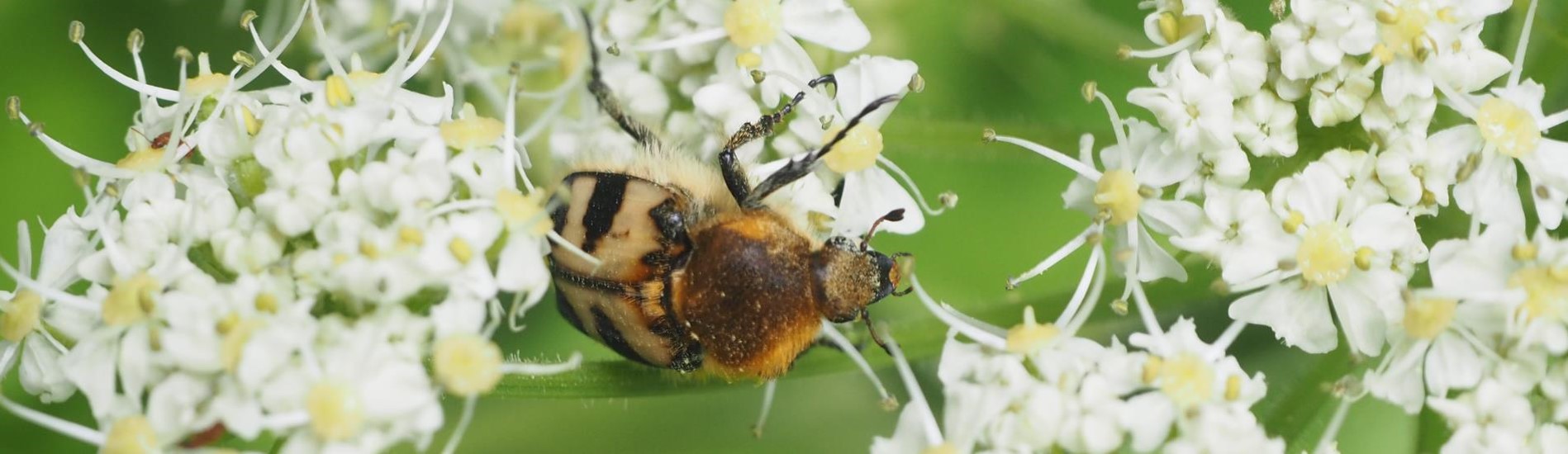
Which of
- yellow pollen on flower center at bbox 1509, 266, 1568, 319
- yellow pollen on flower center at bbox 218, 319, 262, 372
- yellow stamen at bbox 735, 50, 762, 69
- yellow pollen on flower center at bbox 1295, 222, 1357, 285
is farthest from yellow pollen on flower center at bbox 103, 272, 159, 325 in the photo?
yellow pollen on flower center at bbox 1509, 266, 1568, 319

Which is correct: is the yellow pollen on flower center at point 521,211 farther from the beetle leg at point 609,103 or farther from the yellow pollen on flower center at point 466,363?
the beetle leg at point 609,103

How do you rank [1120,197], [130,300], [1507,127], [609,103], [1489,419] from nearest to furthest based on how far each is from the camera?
[130,300]
[1489,419]
[1507,127]
[1120,197]
[609,103]

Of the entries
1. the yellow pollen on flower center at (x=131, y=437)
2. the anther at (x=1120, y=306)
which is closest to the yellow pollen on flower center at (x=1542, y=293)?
the anther at (x=1120, y=306)

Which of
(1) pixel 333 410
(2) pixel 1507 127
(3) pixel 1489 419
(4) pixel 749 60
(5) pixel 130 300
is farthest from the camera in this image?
(4) pixel 749 60

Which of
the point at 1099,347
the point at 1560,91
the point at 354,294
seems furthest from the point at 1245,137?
the point at 354,294

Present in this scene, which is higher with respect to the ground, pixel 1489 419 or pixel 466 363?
pixel 466 363

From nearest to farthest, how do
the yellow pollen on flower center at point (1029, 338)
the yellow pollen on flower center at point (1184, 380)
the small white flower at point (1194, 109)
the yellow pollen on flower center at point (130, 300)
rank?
the yellow pollen on flower center at point (130, 300) → the yellow pollen on flower center at point (1184, 380) → the yellow pollen on flower center at point (1029, 338) → the small white flower at point (1194, 109)

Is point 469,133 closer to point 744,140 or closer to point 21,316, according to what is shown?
point 744,140

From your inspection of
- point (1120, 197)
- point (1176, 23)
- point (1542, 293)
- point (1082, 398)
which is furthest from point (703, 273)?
point (1542, 293)
